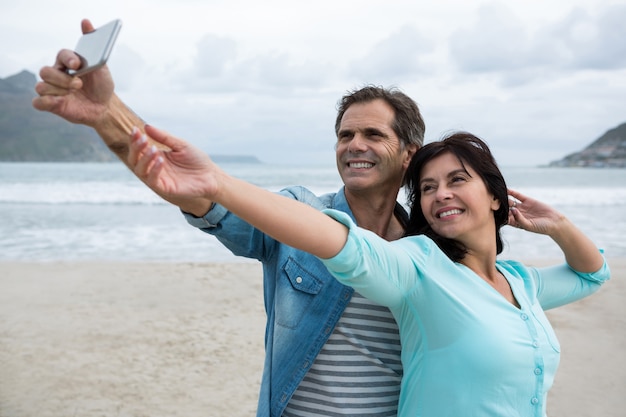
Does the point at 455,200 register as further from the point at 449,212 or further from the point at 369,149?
the point at 369,149

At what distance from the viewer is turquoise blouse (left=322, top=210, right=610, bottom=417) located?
1.72 m

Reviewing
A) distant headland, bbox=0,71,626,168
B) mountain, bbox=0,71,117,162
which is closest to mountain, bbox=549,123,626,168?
distant headland, bbox=0,71,626,168

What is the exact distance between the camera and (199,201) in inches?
72.6

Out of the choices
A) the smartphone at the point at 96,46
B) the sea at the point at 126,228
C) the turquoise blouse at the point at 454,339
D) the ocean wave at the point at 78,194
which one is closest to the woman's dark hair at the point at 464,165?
the turquoise blouse at the point at 454,339

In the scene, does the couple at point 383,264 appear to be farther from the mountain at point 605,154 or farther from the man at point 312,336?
the mountain at point 605,154

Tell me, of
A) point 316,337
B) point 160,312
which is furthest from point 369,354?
point 160,312

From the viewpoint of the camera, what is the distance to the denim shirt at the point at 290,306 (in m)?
2.03

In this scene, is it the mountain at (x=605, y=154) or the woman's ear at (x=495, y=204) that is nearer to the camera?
the woman's ear at (x=495, y=204)

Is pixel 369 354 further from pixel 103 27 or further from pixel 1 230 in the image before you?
pixel 1 230

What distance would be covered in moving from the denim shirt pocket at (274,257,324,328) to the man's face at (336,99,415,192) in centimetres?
44

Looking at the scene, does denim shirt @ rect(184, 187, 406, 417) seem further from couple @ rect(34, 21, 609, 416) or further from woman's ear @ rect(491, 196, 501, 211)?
woman's ear @ rect(491, 196, 501, 211)

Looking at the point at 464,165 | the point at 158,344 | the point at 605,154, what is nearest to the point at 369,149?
the point at 464,165

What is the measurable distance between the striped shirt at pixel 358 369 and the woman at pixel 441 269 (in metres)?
0.14

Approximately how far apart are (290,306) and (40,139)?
76.7 m
